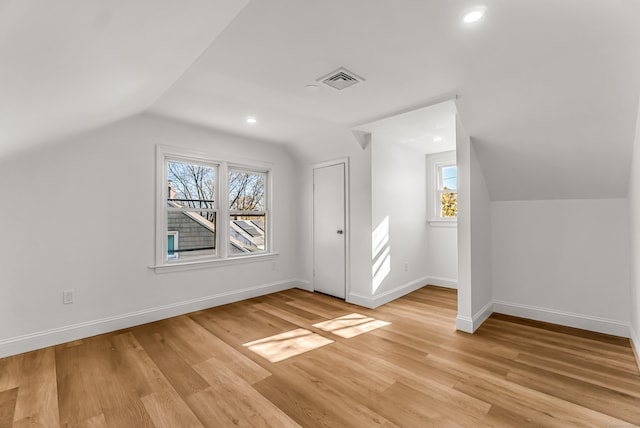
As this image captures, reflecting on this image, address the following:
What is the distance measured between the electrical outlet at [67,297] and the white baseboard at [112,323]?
23 centimetres

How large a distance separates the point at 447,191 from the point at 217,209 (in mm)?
3697

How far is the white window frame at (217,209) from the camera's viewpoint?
3.44m

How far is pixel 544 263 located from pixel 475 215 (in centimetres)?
105

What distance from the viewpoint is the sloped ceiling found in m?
0.90

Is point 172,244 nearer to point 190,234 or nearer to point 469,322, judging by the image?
point 190,234

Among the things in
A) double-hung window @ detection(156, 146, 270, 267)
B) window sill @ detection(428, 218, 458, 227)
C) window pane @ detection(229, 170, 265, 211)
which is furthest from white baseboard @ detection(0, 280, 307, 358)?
window sill @ detection(428, 218, 458, 227)

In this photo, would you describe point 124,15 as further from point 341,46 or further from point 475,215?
point 475,215

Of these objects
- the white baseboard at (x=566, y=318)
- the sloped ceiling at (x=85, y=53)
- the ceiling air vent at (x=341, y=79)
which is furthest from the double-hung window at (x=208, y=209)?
the white baseboard at (x=566, y=318)

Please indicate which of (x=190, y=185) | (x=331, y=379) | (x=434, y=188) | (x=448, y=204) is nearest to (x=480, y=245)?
(x=448, y=204)

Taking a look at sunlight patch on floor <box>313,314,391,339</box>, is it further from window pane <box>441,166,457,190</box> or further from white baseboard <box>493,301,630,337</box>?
window pane <box>441,166,457,190</box>

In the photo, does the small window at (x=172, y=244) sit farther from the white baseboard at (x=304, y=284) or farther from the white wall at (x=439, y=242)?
the white wall at (x=439, y=242)

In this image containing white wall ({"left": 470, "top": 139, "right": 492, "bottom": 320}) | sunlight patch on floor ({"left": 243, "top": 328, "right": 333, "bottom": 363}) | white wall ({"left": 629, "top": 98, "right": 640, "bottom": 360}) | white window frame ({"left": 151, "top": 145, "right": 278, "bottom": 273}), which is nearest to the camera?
white wall ({"left": 629, "top": 98, "right": 640, "bottom": 360})

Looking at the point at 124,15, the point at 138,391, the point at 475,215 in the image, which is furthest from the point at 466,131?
the point at 138,391

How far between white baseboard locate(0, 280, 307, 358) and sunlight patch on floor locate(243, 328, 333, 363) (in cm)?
131
